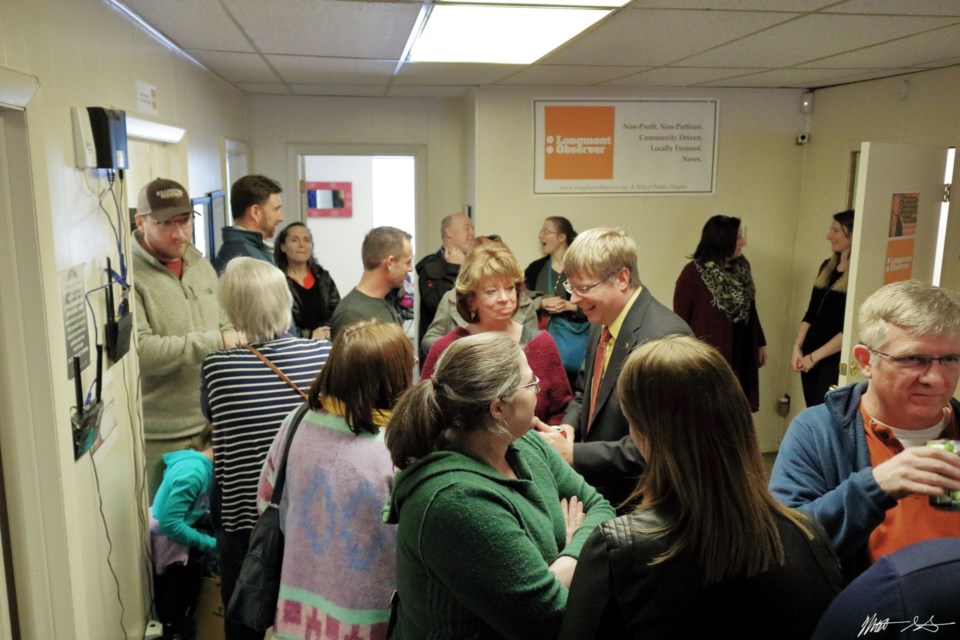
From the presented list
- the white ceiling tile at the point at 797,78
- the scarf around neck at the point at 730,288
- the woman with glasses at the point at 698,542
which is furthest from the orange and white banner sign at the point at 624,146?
the woman with glasses at the point at 698,542

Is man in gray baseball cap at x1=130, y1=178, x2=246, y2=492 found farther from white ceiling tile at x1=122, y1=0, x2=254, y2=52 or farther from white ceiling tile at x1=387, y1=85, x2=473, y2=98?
white ceiling tile at x1=387, y1=85, x2=473, y2=98

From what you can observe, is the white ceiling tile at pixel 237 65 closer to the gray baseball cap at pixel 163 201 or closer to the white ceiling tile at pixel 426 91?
the white ceiling tile at pixel 426 91

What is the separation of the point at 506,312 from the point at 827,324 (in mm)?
2232

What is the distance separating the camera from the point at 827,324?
3686 millimetres

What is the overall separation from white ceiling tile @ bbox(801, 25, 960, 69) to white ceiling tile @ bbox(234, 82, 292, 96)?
10.0ft

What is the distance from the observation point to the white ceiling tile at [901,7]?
6.84ft

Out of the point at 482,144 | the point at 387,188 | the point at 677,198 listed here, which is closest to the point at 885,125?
the point at 677,198

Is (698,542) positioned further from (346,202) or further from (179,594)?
(346,202)

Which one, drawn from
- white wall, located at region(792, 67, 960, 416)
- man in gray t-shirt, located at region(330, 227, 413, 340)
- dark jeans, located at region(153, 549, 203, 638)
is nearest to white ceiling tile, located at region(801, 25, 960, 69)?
white wall, located at region(792, 67, 960, 416)

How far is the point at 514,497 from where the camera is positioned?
1244 millimetres

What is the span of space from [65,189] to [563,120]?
3180 mm

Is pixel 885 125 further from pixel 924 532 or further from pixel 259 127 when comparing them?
pixel 259 127

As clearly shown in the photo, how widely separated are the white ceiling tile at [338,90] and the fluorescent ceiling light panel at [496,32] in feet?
3.90

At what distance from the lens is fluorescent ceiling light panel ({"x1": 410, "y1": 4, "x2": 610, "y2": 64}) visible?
232 cm
